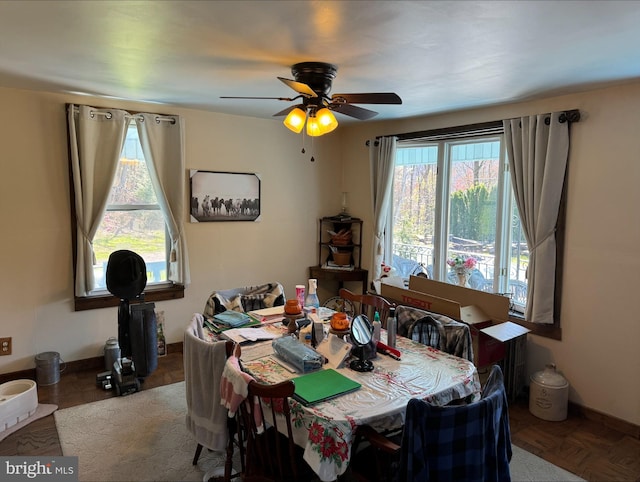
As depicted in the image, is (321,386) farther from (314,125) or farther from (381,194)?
(381,194)

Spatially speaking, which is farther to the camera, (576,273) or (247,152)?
A: (247,152)

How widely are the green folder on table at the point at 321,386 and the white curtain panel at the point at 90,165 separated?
99.9 inches

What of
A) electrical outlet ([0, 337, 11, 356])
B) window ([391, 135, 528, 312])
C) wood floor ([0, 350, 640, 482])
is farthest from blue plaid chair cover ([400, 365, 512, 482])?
electrical outlet ([0, 337, 11, 356])

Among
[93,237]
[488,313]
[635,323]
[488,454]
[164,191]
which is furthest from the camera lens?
[164,191]

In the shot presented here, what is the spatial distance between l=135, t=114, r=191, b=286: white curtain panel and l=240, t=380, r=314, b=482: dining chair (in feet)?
8.17

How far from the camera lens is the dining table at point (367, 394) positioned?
1592mm

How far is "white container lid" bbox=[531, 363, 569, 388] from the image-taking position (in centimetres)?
308

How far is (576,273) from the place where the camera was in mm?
3152

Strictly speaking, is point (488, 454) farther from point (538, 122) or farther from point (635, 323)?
point (538, 122)

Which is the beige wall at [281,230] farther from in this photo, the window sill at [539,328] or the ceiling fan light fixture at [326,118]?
the ceiling fan light fixture at [326,118]

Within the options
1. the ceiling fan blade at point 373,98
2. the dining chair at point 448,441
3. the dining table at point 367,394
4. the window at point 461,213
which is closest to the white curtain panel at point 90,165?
the dining table at point 367,394

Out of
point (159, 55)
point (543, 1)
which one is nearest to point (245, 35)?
point (159, 55)

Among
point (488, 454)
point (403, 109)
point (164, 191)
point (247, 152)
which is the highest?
point (403, 109)

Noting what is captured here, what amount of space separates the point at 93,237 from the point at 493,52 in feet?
10.9
